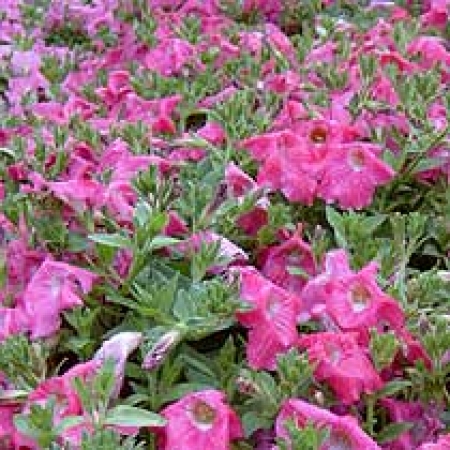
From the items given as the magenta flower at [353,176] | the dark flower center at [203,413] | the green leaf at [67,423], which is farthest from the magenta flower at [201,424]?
the magenta flower at [353,176]

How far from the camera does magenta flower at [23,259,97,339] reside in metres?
1.62

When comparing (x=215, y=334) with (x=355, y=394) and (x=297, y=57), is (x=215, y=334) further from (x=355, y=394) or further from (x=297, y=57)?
(x=297, y=57)

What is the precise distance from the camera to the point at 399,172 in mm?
1987

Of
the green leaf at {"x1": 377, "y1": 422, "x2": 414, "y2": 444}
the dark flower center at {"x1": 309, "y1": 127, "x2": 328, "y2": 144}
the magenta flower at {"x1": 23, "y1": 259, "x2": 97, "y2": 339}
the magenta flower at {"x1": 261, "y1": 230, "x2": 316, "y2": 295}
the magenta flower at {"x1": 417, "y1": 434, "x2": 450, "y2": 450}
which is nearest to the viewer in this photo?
the magenta flower at {"x1": 417, "y1": 434, "x2": 450, "y2": 450}

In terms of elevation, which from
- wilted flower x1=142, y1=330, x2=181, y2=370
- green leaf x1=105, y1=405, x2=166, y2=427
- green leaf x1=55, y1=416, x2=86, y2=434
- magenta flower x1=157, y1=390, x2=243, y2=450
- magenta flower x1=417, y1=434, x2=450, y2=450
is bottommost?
magenta flower x1=157, y1=390, x2=243, y2=450

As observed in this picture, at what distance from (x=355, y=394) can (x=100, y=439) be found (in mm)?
337

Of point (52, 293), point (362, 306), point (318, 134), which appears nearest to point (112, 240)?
point (52, 293)

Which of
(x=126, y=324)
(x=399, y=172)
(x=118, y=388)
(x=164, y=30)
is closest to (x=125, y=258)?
(x=126, y=324)

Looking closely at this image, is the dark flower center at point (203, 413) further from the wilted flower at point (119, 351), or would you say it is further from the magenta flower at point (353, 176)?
the magenta flower at point (353, 176)

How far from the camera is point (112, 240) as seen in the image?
164 cm

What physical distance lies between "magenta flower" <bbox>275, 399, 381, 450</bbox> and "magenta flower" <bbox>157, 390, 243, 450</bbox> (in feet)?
0.20

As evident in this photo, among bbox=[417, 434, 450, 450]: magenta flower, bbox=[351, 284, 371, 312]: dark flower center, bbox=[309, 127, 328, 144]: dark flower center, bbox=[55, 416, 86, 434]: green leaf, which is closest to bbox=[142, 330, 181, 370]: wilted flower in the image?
bbox=[55, 416, 86, 434]: green leaf

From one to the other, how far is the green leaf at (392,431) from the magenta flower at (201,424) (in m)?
0.18

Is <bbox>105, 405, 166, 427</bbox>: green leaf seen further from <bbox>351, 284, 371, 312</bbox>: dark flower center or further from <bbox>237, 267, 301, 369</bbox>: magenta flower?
<bbox>351, 284, 371, 312</bbox>: dark flower center
